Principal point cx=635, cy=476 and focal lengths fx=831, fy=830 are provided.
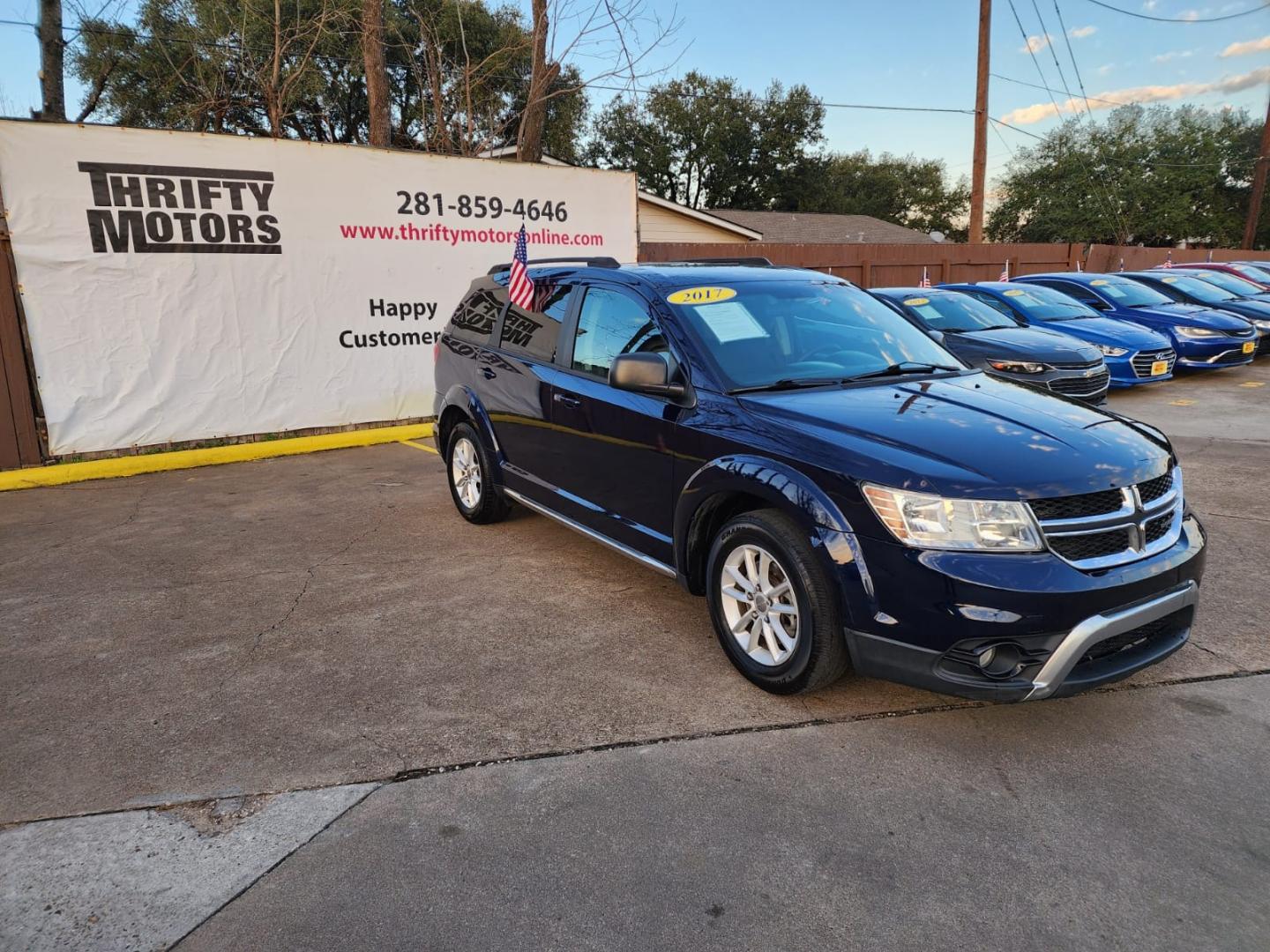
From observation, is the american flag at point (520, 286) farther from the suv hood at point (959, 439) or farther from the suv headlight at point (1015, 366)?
the suv headlight at point (1015, 366)

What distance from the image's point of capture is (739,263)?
5.22m

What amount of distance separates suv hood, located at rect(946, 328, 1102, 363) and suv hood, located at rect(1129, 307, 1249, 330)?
12.9 feet

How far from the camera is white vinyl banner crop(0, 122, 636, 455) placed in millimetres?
7855

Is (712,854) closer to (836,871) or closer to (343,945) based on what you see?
(836,871)

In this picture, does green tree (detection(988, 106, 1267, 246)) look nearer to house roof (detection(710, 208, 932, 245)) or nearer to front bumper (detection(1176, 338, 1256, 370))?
house roof (detection(710, 208, 932, 245))

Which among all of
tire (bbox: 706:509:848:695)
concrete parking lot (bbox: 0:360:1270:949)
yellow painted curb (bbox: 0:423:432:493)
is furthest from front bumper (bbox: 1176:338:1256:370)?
tire (bbox: 706:509:848:695)

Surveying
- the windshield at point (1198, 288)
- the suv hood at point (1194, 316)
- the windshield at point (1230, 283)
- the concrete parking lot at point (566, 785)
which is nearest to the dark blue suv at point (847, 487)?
the concrete parking lot at point (566, 785)

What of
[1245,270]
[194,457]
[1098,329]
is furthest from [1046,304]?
[1245,270]

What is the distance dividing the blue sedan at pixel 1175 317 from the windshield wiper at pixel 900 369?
1041 centimetres

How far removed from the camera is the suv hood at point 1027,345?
9.20 m

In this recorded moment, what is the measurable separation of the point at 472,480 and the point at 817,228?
104 feet

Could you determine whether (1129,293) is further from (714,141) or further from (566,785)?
(714,141)

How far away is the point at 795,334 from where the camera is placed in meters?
4.21

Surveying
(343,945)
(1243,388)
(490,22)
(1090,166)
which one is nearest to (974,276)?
(1243,388)
